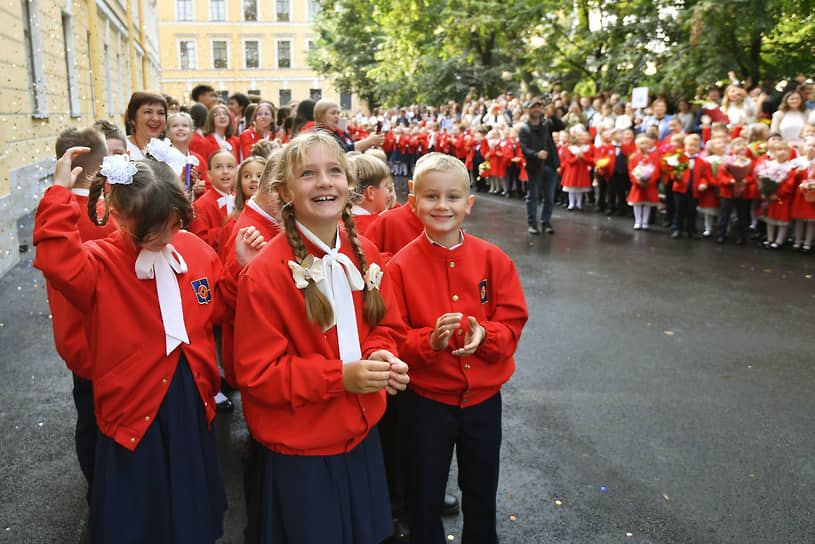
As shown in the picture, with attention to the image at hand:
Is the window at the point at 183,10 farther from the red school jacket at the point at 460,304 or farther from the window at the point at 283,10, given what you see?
the red school jacket at the point at 460,304

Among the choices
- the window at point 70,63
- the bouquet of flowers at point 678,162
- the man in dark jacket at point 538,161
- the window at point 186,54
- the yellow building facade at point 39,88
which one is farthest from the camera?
the window at point 186,54

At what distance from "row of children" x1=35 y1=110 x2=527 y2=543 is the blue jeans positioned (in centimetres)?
933

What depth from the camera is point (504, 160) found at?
17.8 metres

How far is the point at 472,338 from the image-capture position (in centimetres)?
269

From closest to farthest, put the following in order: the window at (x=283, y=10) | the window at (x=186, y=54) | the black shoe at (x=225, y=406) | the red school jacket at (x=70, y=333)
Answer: the red school jacket at (x=70, y=333) → the black shoe at (x=225, y=406) → the window at (x=186, y=54) → the window at (x=283, y=10)

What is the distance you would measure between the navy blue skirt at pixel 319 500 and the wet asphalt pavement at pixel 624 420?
1.03 meters

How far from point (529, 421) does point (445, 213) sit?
2.25 metres

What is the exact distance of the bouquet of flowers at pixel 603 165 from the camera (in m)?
13.8

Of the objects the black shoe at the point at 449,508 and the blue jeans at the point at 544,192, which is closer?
the black shoe at the point at 449,508

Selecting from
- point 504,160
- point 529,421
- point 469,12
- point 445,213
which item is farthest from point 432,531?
point 469,12

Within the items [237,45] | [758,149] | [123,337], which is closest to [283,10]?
[237,45]

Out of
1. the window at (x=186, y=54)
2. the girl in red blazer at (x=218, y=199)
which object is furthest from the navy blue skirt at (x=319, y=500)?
the window at (x=186, y=54)

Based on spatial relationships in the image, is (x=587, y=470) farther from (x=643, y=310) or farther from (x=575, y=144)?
(x=575, y=144)

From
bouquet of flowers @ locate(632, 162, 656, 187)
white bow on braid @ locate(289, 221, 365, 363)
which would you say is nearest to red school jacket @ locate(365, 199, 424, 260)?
white bow on braid @ locate(289, 221, 365, 363)
